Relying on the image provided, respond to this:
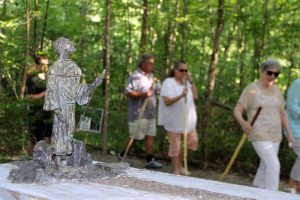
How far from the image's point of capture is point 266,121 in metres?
6.30

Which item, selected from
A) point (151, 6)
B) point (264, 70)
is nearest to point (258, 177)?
point (264, 70)

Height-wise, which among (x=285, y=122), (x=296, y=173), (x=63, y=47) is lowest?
(x=296, y=173)

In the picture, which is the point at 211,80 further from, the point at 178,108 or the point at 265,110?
the point at 265,110

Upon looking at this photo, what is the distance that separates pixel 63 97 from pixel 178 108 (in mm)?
3455

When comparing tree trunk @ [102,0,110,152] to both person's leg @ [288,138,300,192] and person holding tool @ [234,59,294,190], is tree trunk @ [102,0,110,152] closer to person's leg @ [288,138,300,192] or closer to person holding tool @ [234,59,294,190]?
person holding tool @ [234,59,294,190]

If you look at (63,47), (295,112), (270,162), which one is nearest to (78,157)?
(63,47)

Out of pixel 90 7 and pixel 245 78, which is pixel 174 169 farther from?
pixel 90 7

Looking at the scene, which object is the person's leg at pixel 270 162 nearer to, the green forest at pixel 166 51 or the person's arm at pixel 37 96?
the green forest at pixel 166 51

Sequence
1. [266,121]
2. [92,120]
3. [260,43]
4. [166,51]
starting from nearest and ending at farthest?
1. [266,121]
2. [92,120]
3. [260,43]
4. [166,51]

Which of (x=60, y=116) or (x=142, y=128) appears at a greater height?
(x=60, y=116)

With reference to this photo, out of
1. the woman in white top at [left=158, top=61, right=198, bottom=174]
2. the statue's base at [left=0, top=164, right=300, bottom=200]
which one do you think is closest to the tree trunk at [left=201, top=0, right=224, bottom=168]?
the woman in white top at [left=158, top=61, right=198, bottom=174]

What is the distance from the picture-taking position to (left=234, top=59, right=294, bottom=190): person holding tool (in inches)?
244

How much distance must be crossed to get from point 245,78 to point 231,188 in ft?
20.0

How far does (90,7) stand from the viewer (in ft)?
41.2
